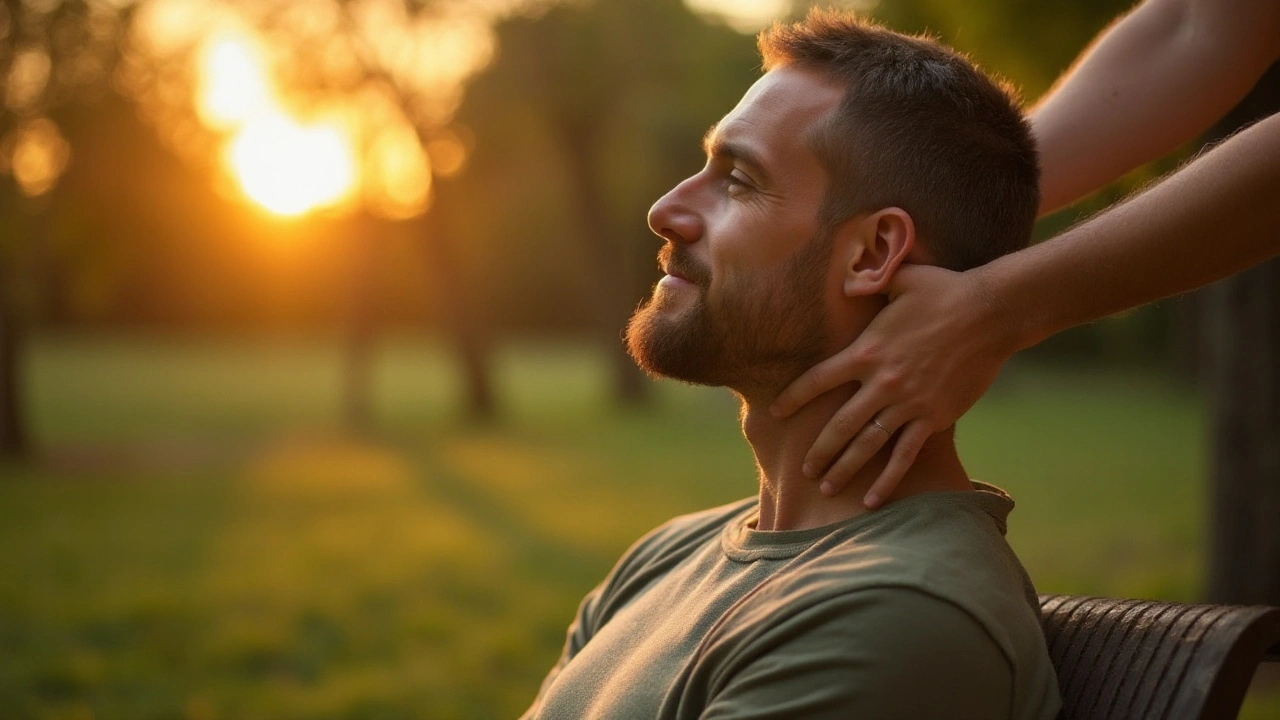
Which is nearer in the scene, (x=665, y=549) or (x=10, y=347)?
(x=665, y=549)

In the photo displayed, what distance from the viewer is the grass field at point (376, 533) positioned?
5.98 meters

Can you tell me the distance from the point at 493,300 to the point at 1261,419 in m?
43.9

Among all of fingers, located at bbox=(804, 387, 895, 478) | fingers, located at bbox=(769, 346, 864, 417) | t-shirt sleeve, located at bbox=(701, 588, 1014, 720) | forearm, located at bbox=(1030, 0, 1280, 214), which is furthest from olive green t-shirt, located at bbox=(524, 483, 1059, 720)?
forearm, located at bbox=(1030, 0, 1280, 214)

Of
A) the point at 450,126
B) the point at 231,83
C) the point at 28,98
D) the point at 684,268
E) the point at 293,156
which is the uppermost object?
the point at 231,83

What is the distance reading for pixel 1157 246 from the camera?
1.69m

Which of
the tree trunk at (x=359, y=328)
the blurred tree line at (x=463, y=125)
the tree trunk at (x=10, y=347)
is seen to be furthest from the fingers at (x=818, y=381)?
the tree trunk at (x=359, y=328)

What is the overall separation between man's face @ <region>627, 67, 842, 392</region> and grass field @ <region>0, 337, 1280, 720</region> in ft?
12.5

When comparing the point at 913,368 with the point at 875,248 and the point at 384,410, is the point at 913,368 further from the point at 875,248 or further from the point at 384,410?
the point at 384,410

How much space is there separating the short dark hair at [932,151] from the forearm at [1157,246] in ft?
0.78

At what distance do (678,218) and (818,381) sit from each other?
42cm

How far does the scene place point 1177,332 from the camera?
108 feet

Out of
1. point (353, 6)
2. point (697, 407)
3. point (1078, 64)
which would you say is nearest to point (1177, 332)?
point (697, 407)

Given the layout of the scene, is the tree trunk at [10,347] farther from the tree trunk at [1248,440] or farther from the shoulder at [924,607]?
the shoulder at [924,607]

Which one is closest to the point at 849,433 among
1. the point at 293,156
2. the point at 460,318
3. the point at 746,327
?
the point at 746,327
